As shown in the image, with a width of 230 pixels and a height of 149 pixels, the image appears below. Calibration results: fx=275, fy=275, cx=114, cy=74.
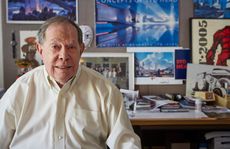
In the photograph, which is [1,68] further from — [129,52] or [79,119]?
[79,119]

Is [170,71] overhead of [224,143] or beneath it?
overhead

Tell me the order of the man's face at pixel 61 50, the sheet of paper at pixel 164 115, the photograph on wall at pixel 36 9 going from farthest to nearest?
the photograph on wall at pixel 36 9
the sheet of paper at pixel 164 115
the man's face at pixel 61 50

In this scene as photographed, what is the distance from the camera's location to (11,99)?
1150 millimetres

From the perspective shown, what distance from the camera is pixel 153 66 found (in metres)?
1.99

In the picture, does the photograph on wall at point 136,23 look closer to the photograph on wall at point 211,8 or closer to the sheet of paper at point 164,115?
the photograph on wall at point 211,8

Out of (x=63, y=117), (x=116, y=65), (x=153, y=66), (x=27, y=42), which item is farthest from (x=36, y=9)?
(x=63, y=117)

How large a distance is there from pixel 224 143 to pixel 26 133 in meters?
1.15

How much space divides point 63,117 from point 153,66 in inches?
39.5

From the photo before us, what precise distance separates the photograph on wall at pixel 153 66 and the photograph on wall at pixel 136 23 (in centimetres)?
6

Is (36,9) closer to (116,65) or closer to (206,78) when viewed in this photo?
(116,65)

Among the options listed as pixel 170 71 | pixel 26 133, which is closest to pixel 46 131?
pixel 26 133

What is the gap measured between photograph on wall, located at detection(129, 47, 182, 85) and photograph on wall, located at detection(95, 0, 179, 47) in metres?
0.06

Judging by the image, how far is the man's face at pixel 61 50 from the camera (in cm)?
108

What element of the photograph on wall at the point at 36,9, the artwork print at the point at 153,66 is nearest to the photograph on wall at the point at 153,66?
the artwork print at the point at 153,66
